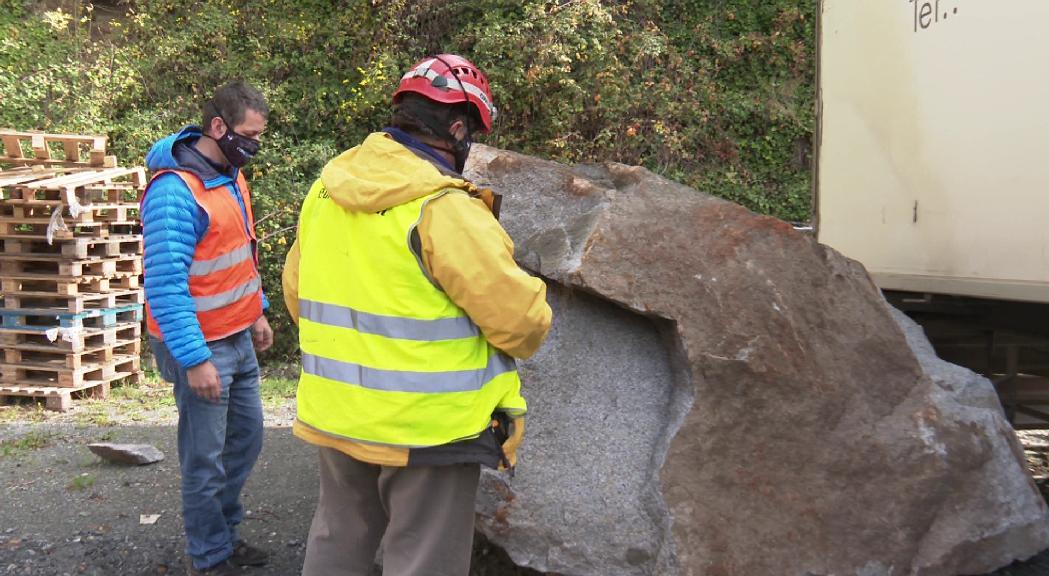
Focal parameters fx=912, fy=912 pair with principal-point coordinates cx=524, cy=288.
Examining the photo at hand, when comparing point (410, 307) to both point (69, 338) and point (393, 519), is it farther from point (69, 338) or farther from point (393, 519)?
point (69, 338)

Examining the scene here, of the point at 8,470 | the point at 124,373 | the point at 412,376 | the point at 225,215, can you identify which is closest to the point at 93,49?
the point at 124,373

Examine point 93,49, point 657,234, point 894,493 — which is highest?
point 93,49

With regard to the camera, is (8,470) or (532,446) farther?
(8,470)

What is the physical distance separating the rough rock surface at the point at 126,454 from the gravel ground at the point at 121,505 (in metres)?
0.05

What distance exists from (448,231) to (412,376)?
1.28 feet

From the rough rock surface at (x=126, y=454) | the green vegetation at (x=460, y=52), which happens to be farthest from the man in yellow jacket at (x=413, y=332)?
the green vegetation at (x=460, y=52)

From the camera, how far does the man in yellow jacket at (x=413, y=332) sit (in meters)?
2.30

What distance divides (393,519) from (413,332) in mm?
534

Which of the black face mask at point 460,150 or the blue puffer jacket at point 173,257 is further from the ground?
the black face mask at point 460,150

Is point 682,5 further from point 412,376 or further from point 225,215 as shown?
point 412,376

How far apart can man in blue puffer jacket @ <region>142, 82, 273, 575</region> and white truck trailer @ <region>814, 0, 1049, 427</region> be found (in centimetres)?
292

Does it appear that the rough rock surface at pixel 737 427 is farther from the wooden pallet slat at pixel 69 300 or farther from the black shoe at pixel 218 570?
the wooden pallet slat at pixel 69 300

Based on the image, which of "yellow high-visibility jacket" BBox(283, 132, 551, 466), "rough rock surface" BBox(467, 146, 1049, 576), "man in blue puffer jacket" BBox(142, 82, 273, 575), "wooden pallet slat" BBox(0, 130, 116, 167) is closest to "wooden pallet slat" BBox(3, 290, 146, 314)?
"wooden pallet slat" BBox(0, 130, 116, 167)

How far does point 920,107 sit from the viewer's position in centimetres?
420
